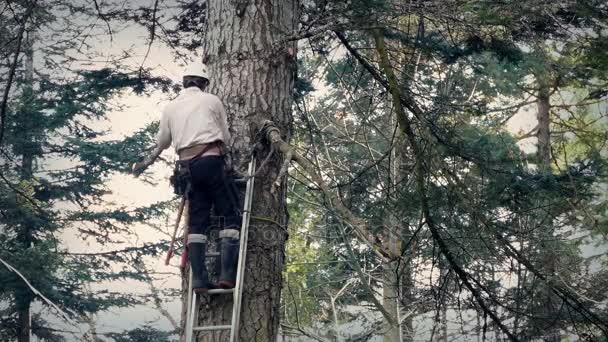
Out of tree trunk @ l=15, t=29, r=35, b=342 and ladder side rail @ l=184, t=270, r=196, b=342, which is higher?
tree trunk @ l=15, t=29, r=35, b=342

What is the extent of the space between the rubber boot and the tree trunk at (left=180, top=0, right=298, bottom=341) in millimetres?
95

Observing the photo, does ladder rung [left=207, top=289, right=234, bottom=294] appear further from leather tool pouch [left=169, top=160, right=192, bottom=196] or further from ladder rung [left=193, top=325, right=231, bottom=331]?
leather tool pouch [left=169, top=160, right=192, bottom=196]

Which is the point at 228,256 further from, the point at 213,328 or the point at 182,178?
the point at 182,178

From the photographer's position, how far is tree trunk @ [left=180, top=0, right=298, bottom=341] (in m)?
5.21

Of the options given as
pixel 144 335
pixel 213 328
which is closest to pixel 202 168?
pixel 213 328

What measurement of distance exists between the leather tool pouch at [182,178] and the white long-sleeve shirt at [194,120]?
131mm

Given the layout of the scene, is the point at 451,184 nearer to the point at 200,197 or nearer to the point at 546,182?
the point at 200,197

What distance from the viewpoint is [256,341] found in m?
5.07

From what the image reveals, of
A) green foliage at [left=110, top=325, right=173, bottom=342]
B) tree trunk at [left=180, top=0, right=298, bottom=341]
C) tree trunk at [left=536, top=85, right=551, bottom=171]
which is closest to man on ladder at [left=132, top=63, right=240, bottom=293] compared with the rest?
tree trunk at [left=180, top=0, right=298, bottom=341]

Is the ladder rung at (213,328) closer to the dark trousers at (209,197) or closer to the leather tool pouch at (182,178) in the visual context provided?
the dark trousers at (209,197)

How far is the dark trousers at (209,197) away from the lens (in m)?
5.46

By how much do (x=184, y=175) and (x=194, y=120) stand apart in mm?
448

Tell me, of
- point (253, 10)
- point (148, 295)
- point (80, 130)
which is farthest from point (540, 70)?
point (148, 295)

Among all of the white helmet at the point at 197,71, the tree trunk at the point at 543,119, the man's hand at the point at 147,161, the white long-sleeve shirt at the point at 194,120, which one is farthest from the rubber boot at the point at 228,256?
the tree trunk at the point at 543,119
